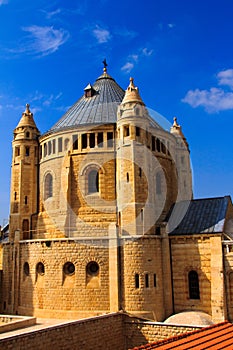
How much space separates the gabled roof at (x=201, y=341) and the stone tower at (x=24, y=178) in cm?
2160

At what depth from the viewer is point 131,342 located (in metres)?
24.2

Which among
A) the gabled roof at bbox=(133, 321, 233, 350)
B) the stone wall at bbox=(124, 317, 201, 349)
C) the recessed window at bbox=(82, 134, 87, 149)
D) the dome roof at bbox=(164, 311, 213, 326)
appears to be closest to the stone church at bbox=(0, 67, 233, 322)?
the recessed window at bbox=(82, 134, 87, 149)

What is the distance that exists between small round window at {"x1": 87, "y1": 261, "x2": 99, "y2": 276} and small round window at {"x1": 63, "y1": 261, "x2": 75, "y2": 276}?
4.28 ft

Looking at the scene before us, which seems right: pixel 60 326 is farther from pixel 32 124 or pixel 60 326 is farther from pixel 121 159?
pixel 32 124

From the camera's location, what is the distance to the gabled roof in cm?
1497

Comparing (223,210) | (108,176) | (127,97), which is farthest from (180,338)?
(127,97)

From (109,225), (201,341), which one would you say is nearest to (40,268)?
(109,225)

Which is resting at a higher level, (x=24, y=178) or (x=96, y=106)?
(x=96, y=106)

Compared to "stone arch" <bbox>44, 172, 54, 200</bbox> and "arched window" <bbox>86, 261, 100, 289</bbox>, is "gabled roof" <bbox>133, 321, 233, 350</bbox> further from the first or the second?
"stone arch" <bbox>44, 172, 54, 200</bbox>

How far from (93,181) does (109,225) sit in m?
5.25

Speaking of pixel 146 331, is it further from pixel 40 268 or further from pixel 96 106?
pixel 96 106

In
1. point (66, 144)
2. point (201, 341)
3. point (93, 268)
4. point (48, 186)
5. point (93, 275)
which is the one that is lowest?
point (201, 341)

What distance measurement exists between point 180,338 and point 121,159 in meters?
16.5

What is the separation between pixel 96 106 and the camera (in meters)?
36.4
